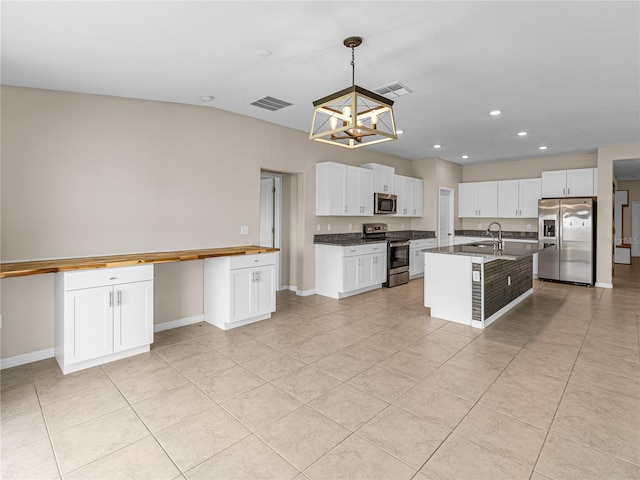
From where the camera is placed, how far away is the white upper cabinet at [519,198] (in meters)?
7.50

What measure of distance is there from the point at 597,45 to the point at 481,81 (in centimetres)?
95

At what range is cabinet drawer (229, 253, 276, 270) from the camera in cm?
403

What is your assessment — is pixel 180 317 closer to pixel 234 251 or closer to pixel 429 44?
pixel 234 251

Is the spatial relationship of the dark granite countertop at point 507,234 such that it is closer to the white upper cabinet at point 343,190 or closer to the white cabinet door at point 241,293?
the white upper cabinet at point 343,190

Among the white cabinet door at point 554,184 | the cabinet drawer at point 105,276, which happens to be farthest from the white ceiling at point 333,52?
the white cabinet door at point 554,184

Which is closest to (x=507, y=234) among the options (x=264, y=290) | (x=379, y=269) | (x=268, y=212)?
(x=379, y=269)

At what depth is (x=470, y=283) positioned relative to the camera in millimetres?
4207

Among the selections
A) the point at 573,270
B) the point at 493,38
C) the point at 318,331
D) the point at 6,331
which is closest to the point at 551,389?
the point at 318,331

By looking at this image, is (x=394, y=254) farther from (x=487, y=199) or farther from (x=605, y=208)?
(x=605, y=208)

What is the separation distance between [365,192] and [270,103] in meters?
2.74

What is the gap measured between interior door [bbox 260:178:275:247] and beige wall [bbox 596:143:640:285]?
6096mm

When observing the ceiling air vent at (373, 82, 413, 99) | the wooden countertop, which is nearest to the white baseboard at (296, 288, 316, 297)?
the wooden countertop

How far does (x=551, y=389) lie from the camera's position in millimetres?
2664

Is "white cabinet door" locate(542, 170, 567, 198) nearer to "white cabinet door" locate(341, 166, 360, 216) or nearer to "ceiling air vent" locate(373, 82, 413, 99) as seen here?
"white cabinet door" locate(341, 166, 360, 216)
